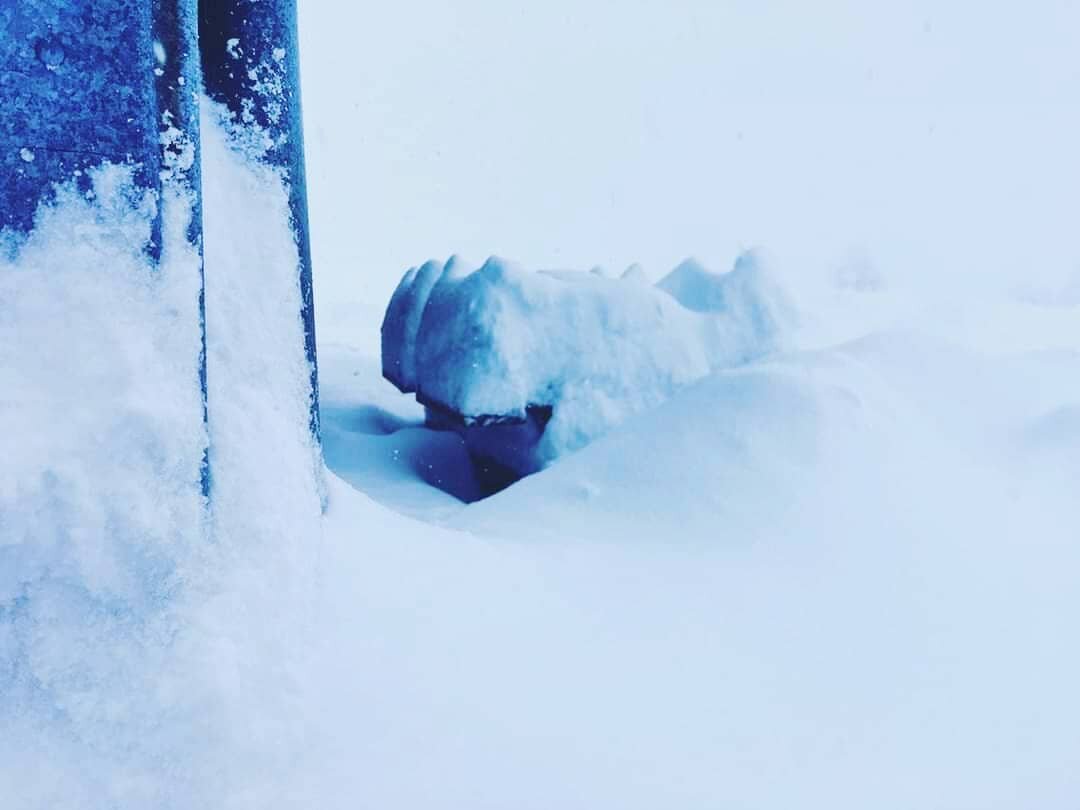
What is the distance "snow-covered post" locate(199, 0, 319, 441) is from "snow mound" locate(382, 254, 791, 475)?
2.76 m

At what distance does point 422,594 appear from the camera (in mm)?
1782

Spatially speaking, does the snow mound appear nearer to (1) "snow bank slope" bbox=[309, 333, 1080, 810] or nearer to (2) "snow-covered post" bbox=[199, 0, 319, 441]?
(1) "snow bank slope" bbox=[309, 333, 1080, 810]

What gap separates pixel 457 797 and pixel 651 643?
0.85m

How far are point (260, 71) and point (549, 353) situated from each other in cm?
313

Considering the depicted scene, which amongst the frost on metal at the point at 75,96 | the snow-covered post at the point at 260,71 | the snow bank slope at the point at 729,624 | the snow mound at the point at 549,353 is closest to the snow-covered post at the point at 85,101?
the frost on metal at the point at 75,96

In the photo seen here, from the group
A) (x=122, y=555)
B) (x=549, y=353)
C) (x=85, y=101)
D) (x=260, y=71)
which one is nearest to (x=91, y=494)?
(x=122, y=555)

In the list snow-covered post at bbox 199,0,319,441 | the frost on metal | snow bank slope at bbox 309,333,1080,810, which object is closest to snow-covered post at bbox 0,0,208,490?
the frost on metal

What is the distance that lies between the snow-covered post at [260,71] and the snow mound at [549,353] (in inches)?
109

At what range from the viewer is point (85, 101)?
4.04 ft

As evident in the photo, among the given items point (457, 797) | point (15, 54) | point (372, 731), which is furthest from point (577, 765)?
point (15, 54)

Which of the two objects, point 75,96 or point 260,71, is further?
point 260,71

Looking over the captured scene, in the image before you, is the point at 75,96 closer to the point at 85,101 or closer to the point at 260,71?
the point at 85,101

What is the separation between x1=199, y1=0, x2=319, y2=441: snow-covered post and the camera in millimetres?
1691

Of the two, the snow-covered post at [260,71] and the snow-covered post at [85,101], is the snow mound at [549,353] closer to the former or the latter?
the snow-covered post at [260,71]
